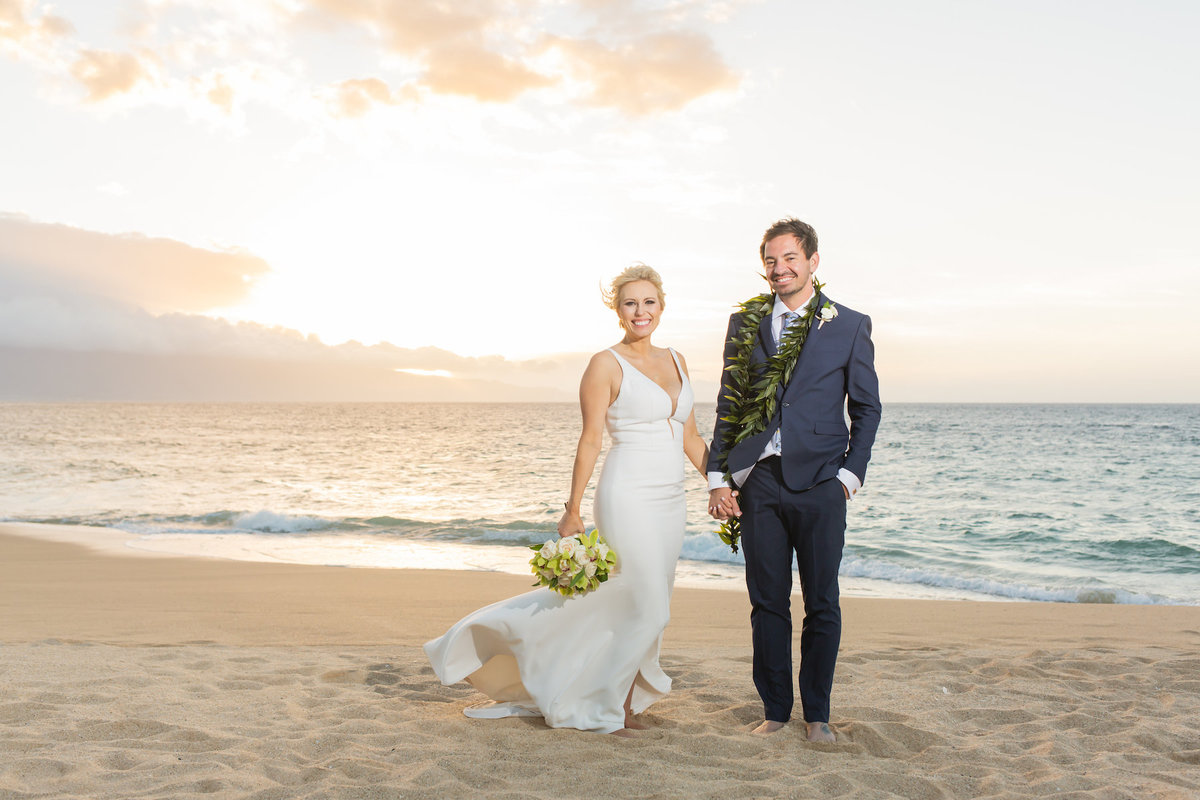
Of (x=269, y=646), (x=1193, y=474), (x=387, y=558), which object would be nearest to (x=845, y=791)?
Answer: (x=269, y=646)

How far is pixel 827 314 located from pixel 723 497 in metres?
0.98

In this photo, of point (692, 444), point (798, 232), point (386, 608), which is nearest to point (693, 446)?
point (692, 444)

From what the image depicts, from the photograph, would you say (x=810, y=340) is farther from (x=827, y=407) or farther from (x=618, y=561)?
(x=618, y=561)

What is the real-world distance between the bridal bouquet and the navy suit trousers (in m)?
0.69

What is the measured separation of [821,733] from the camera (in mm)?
3906

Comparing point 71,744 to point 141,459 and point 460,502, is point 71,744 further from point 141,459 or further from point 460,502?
point 141,459

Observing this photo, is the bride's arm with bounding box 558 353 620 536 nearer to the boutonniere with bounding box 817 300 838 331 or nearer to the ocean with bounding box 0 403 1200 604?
the boutonniere with bounding box 817 300 838 331

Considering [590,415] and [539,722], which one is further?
[539,722]

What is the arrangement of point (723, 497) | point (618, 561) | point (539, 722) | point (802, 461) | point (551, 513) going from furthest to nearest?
A: point (551, 513) < point (539, 722) < point (618, 561) < point (723, 497) < point (802, 461)

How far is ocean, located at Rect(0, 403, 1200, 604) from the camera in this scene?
1148 centimetres

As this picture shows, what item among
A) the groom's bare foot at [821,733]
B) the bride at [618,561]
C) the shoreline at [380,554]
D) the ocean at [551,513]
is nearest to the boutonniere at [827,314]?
the bride at [618,561]

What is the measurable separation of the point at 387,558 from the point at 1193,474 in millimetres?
25928

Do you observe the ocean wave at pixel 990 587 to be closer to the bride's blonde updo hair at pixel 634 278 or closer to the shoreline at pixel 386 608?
the shoreline at pixel 386 608

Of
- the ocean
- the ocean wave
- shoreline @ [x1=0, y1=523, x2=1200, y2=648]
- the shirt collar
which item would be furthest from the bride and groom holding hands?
the ocean wave
